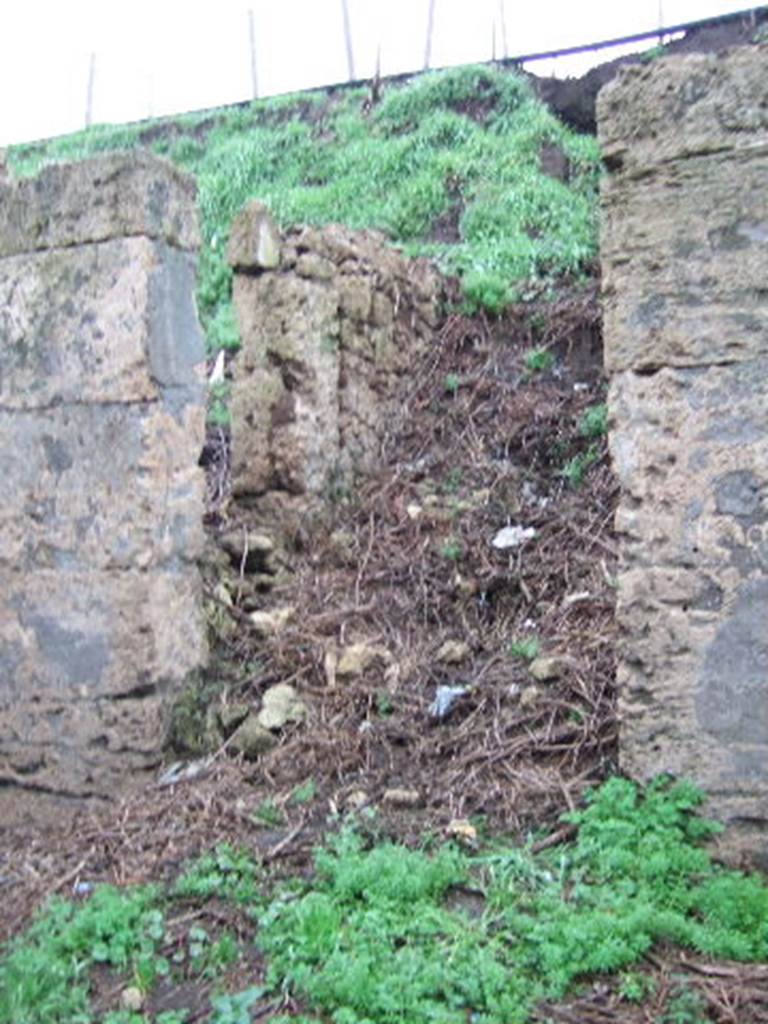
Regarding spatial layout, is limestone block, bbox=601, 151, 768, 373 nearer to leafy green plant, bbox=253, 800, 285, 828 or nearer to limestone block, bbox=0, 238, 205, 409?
limestone block, bbox=0, 238, 205, 409

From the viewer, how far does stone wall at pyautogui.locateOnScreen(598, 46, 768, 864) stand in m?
3.58

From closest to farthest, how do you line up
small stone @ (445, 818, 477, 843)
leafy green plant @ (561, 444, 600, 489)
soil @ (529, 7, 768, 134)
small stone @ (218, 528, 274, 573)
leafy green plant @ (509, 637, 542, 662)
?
small stone @ (445, 818, 477, 843)
leafy green plant @ (509, 637, 542, 662)
small stone @ (218, 528, 274, 573)
leafy green plant @ (561, 444, 600, 489)
soil @ (529, 7, 768, 134)

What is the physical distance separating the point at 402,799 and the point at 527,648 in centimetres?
113

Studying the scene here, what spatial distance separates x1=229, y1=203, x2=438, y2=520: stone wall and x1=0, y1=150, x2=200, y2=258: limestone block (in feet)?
5.72

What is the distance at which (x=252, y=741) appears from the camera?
473cm

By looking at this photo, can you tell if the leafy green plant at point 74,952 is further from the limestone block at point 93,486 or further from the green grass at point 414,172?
the green grass at point 414,172

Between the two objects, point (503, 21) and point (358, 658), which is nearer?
point (358, 658)

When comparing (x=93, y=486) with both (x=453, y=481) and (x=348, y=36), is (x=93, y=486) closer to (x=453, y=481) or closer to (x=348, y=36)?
(x=453, y=481)

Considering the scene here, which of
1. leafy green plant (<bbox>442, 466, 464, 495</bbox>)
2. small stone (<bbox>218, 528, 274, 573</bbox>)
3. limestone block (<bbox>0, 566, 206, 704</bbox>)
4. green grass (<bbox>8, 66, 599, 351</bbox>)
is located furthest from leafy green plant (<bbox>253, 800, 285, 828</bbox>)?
green grass (<bbox>8, 66, 599, 351</bbox>)

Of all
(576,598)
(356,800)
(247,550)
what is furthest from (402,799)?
(247,550)

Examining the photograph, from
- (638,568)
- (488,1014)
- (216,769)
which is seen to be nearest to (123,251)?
(216,769)

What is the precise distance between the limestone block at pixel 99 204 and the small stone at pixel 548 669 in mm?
2328

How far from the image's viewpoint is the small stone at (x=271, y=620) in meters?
5.47

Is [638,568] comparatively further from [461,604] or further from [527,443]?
[527,443]
